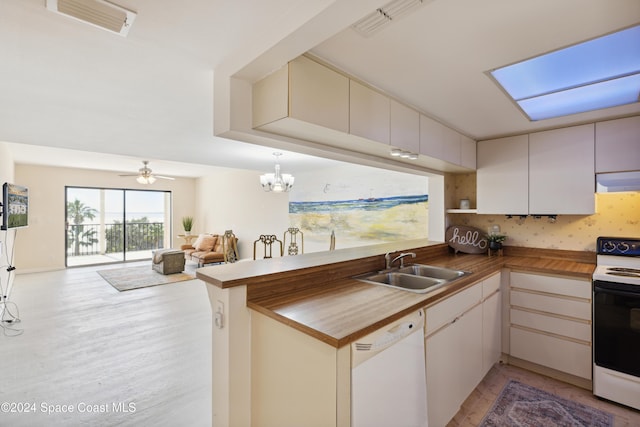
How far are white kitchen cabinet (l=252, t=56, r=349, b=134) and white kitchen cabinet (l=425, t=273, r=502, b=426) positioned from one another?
126 cm

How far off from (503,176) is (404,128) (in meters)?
1.65

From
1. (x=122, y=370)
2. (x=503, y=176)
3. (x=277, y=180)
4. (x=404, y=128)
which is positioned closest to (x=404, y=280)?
(x=404, y=128)

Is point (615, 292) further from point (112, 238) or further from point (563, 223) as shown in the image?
point (112, 238)

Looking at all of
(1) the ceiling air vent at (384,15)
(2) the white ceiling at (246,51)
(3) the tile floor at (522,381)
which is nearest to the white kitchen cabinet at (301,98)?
(2) the white ceiling at (246,51)

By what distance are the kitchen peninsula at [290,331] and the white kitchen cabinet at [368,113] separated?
36.4 inches

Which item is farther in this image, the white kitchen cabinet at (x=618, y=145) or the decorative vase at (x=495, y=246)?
the decorative vase at (x=495, y=246)

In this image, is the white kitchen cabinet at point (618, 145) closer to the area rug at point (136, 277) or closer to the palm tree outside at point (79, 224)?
the area rug at point (136, 277)

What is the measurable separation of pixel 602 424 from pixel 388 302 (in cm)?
185

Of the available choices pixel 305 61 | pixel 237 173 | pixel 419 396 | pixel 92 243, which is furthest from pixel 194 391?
pixel 92 243

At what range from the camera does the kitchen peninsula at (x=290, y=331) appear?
123 centimetres

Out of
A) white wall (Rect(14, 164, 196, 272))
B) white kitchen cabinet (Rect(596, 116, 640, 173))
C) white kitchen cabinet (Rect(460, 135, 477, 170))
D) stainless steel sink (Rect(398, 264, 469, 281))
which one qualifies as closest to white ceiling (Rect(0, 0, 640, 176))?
white kitchen cabinet (Rect(596, 116, 640, 173))

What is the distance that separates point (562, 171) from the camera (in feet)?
9.23

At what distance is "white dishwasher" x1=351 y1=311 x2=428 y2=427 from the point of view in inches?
Answer: 48.5

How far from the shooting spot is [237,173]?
314 inches
